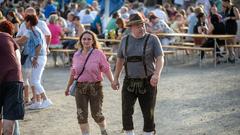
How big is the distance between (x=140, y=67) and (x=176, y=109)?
10.6 ft

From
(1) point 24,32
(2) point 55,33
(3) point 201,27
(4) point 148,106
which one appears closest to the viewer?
(4) point 148,106

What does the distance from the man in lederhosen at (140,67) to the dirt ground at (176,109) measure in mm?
1222

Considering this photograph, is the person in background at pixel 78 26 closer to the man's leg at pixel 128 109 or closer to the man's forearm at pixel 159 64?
the man's leg at pixel 128 109

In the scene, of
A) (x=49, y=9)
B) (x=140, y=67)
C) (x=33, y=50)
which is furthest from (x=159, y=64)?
(x=49, y=9)

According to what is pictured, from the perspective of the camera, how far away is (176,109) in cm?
1033

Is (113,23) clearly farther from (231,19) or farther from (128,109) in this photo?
(128,109)

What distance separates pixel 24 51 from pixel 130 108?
3.60m

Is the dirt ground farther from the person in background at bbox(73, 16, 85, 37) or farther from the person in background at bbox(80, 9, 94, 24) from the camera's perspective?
the person in background at bbox(80, 9, 94, 24)

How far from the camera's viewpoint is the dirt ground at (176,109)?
29.1 feet

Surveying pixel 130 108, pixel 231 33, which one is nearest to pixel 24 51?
pixel 130 108

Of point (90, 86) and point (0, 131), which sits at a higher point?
point (90, 86)

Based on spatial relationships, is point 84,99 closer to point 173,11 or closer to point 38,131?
point 38,131

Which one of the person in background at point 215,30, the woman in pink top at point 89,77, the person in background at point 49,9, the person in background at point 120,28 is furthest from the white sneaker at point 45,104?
the person in background at point 49,9

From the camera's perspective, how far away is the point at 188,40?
64.4 ft
